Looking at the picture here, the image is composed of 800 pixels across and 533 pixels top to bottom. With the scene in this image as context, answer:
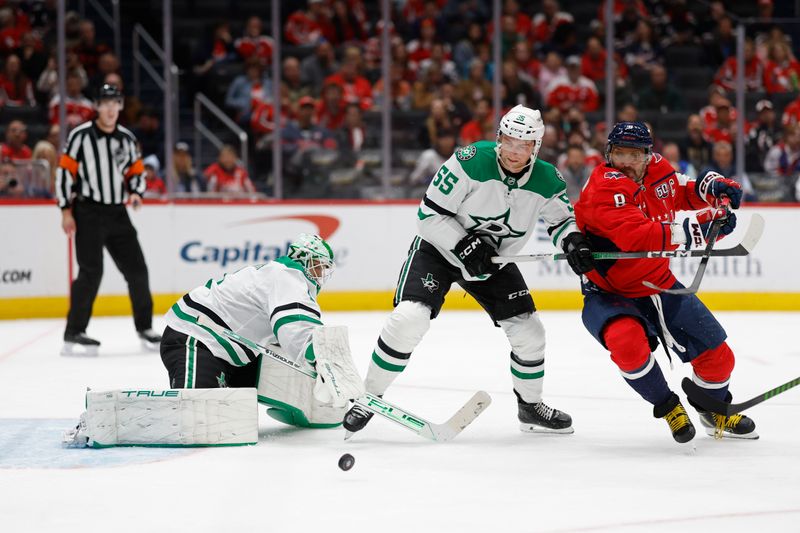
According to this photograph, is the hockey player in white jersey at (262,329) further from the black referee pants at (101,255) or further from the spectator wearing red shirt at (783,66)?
the spectator wearing red shirt at (783,66)

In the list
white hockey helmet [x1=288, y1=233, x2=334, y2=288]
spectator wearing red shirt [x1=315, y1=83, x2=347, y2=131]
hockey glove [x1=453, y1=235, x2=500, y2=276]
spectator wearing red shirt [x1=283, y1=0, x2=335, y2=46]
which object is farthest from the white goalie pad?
spectator wearing red shirt [x1=283, y1=0, x2=335, y2=46]

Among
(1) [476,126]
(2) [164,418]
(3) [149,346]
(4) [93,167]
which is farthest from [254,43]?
(2) [164,418]

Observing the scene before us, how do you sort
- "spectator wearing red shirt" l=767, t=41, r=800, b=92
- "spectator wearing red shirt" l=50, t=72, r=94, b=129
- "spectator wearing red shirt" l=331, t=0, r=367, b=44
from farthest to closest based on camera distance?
"spectator wearing red shirt" l=331, t=0, r=367, b=44 → "spectator wearing red shirt" l=767, t=41, r=800, b=92 → "spectator wearing red shirt" l=50, t=72, r=94, b=129

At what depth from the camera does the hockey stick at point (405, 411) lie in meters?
3.78

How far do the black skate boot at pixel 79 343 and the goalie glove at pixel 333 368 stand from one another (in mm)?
2884

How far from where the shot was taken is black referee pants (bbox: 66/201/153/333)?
6359mm

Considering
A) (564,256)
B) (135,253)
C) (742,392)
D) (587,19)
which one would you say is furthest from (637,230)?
(587,19)

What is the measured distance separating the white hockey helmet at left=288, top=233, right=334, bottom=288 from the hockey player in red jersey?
2.81 feet

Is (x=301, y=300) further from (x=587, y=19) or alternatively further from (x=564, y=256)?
(x=587, y=19)

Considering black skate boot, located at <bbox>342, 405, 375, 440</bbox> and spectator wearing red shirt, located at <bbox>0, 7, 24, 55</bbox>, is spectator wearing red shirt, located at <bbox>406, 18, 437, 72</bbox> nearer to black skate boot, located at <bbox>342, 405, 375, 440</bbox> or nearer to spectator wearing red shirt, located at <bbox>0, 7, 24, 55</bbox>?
spectator wearing red shirt, located at <bbox>0, 7, 24, 55</bbox>

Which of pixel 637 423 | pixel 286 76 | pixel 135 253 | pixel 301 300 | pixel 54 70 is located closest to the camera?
pixel 301 300

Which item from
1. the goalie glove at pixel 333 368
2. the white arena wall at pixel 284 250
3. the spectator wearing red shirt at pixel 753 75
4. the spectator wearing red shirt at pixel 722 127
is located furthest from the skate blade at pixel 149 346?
the spectator wearing red shirt at pixel 753 75

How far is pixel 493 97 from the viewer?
8531 millimetres

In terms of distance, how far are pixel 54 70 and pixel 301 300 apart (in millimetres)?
4979
